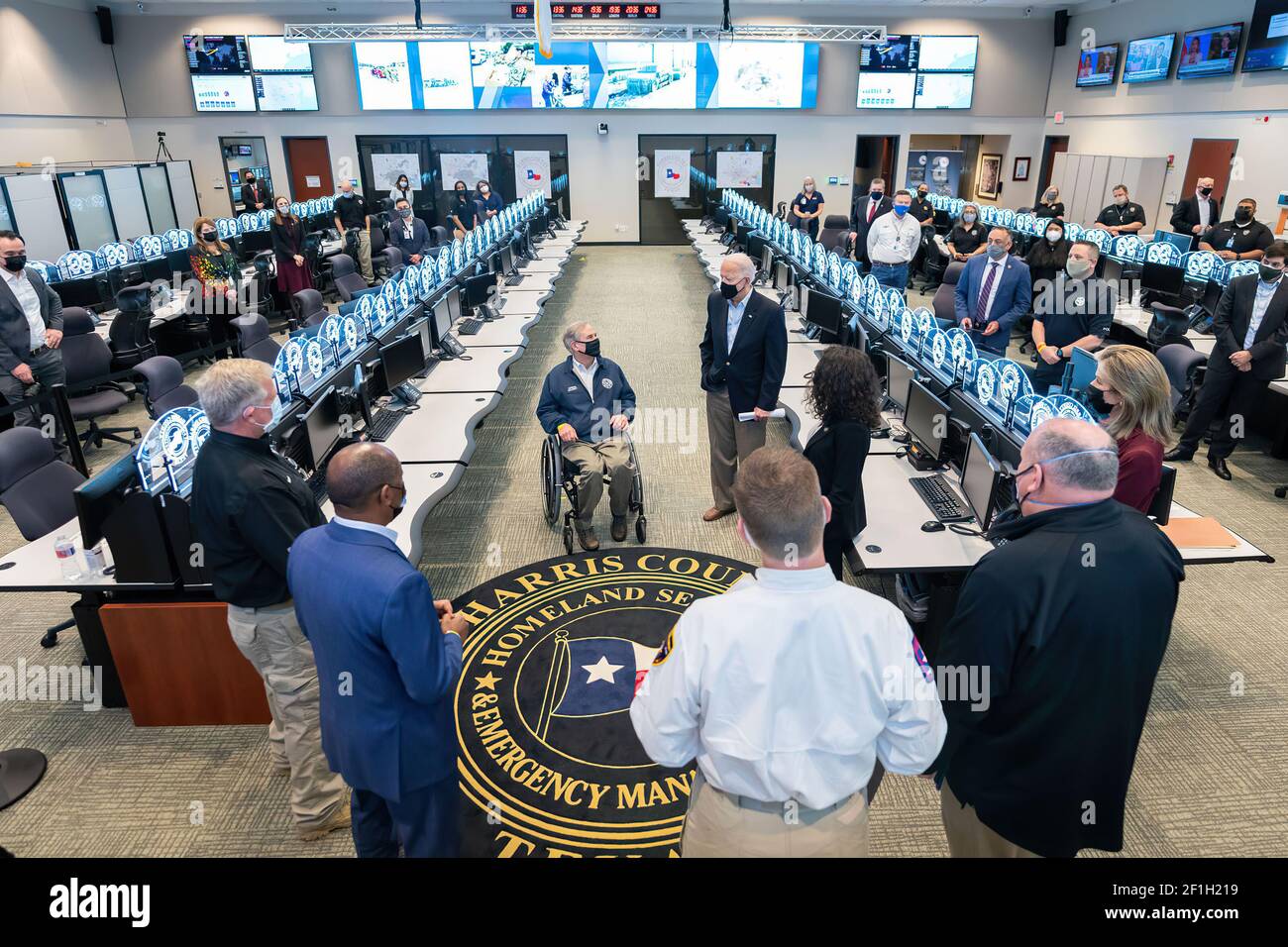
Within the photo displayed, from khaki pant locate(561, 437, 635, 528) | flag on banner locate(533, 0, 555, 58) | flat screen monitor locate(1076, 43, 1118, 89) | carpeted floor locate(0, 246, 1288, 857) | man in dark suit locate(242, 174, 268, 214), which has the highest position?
flat screen monitor locate(1076, 43, 1118, 89)

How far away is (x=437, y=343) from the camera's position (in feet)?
21.1

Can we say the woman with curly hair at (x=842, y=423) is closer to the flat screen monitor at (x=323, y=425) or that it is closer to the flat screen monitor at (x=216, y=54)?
the flat screen monitor at (x=323, y=425)

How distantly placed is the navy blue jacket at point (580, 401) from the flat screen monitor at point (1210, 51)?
12767mm

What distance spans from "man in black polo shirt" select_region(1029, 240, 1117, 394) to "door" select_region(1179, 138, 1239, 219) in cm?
904

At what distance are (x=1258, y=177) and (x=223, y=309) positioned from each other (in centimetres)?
1457

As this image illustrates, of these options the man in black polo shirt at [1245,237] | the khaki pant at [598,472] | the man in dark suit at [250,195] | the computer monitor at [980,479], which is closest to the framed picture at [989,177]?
the man in black polo shirt at [1245,237]

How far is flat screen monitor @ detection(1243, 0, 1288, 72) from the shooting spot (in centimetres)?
1070

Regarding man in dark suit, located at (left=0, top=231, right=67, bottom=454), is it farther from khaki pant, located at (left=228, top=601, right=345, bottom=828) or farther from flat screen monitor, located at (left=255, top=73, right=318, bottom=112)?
flat screen monitor, located at (left=255, top=73, right=318, bottom=112)

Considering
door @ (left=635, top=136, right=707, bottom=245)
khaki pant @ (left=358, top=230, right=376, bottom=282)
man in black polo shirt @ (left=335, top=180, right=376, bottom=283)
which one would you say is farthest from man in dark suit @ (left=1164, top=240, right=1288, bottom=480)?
door @ (left=635, top=136, right=707, bottom=245)

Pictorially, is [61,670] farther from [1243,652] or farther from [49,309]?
[1243,652]

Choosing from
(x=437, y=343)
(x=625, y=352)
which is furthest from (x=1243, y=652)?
(x=625, y=352)

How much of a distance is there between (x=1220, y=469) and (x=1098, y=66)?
Answer: 12971mm

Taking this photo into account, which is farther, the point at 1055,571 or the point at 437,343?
the point at 437,343

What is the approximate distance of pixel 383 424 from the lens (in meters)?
5.04
